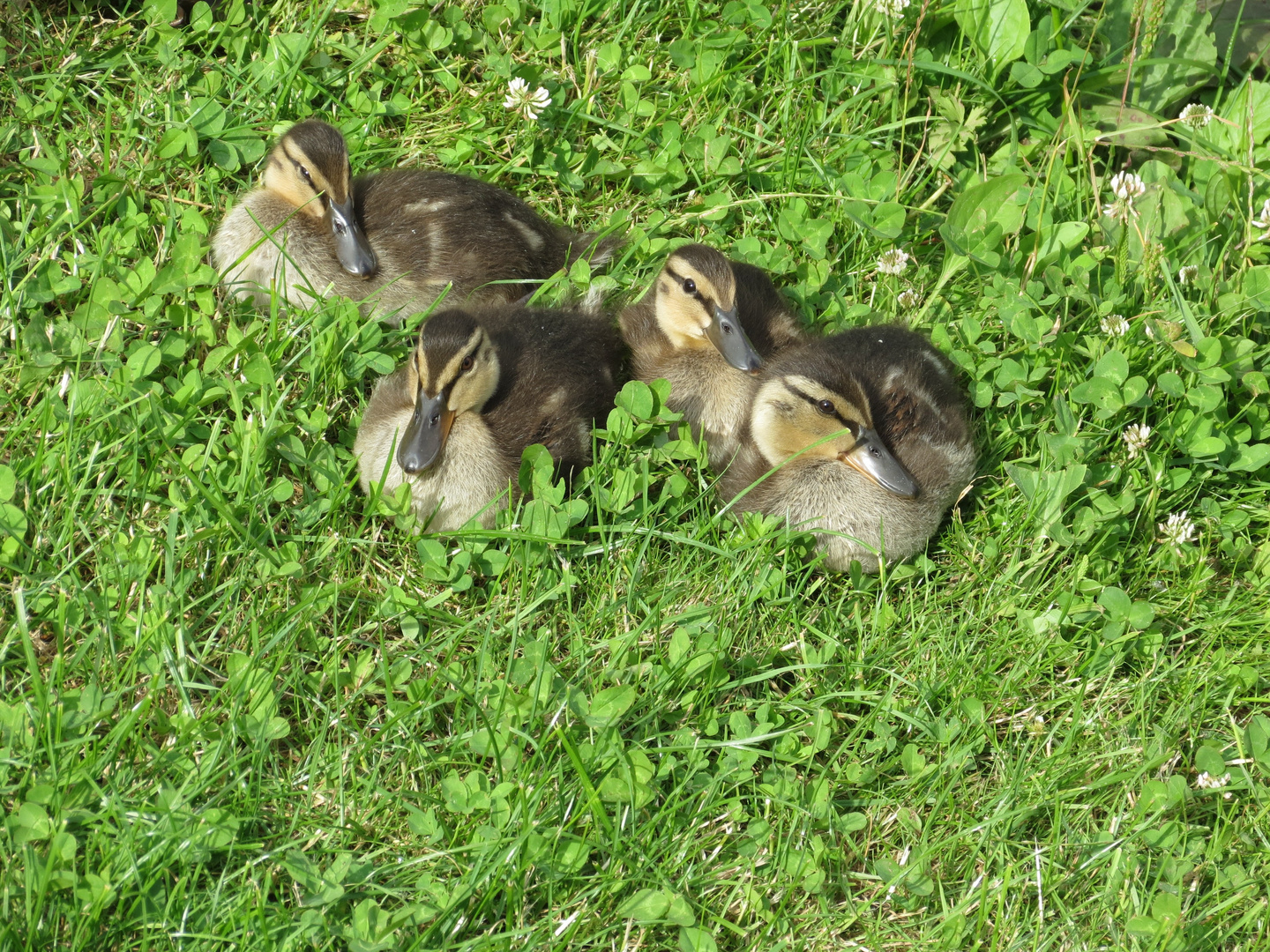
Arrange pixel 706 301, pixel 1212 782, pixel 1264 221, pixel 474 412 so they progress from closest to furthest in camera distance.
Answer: pixel 1212 782 → pixel 474 412 → pixel 706 301 → pixel 1264 221

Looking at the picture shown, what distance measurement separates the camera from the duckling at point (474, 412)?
2979 millimetres

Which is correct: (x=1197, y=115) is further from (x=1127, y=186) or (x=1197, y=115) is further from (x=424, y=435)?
(x=424, y=435)

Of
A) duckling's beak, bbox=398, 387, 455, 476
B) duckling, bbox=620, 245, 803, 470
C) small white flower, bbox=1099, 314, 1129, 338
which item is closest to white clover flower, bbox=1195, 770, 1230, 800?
small white flower, bbox=1099, 314, 1129, 338

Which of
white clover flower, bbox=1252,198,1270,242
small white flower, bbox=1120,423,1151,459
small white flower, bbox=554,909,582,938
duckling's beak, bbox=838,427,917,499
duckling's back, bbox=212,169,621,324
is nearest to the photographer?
small white flower, bbox=554,909,582,938

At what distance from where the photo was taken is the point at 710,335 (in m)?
3.44

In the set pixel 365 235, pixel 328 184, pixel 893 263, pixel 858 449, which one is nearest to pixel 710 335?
pixel 858 449

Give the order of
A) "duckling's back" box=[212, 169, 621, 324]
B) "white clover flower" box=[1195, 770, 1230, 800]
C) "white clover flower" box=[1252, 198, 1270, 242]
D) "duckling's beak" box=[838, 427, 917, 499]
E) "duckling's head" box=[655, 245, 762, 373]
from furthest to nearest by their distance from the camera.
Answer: "white clover flower" box=[1252, 198, 1270, 242], "duckling's back" box=[212, 169, 621, 324], "duckling's head" box=[655, 245, 762, 373], "duckling's beak" box=[838, 427, 917, 499], "white clover flower" box=[1195, 770, 1230, 800]

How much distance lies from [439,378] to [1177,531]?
1.98 meters

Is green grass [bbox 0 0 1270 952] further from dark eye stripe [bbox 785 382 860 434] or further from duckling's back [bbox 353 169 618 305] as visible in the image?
dark eye stripe [bbox 785 382 860 434]

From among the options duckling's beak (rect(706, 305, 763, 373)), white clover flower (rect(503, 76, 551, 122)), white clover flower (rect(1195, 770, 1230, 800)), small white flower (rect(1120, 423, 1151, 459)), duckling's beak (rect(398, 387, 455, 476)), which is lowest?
white clover flower (rect(1195, 770, 1230, 800))

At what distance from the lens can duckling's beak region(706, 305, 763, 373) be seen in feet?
11.1

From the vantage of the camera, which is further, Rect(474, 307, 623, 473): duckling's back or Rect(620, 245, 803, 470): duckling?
Rect(620, 245, 803, 470): duckling

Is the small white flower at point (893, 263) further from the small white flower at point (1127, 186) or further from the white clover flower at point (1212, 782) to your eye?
the white clover flower at point (1212, 782)

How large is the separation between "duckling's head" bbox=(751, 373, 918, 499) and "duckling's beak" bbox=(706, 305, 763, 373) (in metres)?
0.13
